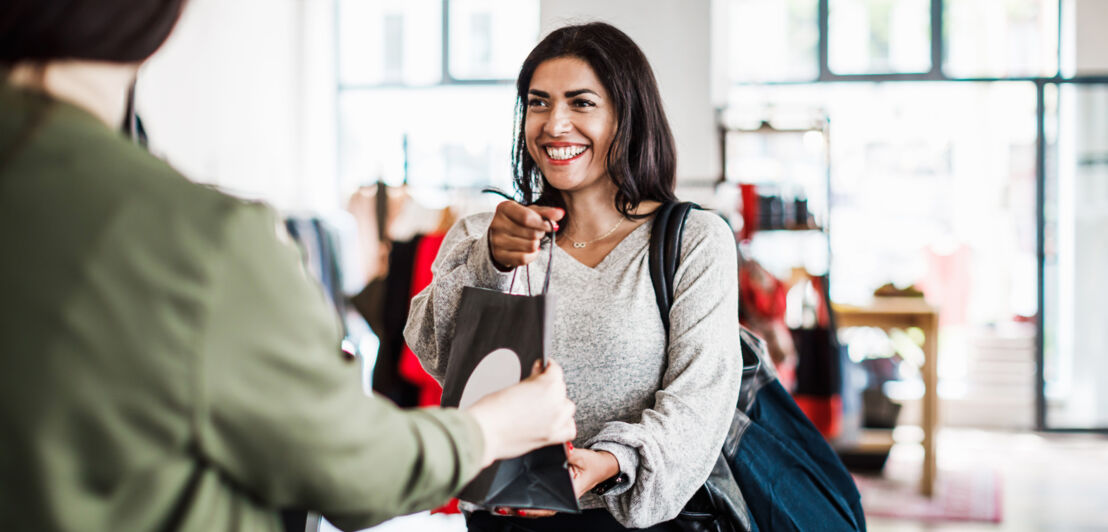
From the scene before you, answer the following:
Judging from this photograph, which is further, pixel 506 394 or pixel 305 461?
pixel 506 394

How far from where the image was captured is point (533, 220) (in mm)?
1205

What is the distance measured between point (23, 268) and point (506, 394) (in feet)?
1.50

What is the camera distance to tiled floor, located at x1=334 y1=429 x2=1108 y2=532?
162 inches

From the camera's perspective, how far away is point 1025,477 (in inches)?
198

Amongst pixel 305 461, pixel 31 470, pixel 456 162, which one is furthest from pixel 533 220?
pixel 456 162

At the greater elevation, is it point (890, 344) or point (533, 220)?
point (533, 220)

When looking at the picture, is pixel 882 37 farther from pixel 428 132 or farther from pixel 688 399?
pixel 688 399

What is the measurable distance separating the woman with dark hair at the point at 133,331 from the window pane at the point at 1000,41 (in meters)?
6.44

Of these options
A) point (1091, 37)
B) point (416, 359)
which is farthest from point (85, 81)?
point (1091, 37)

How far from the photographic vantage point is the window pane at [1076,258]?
6.03 meters

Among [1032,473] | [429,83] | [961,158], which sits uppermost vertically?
[429,83]

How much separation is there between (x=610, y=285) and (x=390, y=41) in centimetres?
584

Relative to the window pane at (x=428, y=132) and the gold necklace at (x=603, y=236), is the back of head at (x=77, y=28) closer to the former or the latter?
the gold necklace at (x=603, y=236)

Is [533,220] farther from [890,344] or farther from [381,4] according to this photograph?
[381,4]
